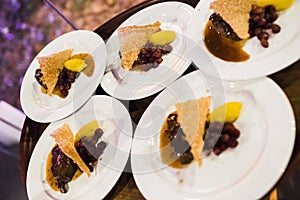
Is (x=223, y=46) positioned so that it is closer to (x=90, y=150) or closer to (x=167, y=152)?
(x=167, y=152)

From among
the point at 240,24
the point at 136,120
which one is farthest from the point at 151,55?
the point at 240,24

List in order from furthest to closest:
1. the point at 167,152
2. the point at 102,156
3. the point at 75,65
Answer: the point at 75,65
the point at 102,156
the point at 167,152

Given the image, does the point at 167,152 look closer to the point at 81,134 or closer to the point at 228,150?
the point at 228,150

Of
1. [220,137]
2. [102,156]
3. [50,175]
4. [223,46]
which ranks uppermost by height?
[223,46]

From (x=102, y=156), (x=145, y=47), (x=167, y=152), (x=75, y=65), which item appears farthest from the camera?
(x=75, y=65)

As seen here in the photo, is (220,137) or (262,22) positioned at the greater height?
(262,22)

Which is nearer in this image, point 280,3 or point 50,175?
point 280,3

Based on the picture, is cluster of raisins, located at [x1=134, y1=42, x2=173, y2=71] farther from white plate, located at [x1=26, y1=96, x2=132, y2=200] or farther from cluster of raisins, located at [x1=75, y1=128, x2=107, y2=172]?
cluster of raisins, located at [x1=75, y1=128, x2=107, y2=172]
